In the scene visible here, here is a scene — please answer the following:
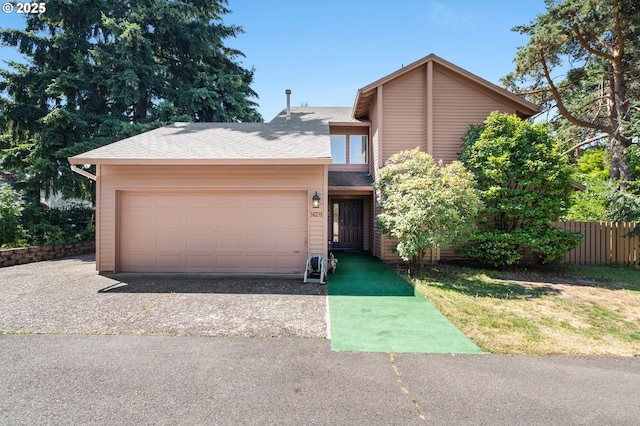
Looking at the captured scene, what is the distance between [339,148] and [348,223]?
3187 mm

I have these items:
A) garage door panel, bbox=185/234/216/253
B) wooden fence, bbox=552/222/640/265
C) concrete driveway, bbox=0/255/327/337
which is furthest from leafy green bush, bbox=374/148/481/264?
garage door panel, bbox=185/234/216/253

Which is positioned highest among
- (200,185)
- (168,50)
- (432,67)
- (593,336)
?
(168,50)

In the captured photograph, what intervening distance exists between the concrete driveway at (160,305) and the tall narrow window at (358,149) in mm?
6155

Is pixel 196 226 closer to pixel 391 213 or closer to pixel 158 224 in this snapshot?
pixel 158 224

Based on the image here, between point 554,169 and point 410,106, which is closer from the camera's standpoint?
point 554,169

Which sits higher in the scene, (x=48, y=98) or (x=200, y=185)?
(x=48, y=98)

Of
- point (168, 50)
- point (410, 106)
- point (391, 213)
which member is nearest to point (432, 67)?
point (410, 106)

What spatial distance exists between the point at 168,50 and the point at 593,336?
20.2 m

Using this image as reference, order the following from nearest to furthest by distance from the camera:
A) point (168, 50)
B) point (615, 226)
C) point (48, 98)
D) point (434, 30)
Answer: point (615, 226), point (434, 30), point (48, 98), point (168, 50)

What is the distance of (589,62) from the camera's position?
13008mm

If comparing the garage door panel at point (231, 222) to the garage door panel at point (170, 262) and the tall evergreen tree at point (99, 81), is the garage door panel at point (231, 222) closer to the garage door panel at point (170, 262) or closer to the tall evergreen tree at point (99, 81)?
the garage door panel at point (170, 262)

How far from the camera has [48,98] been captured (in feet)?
44.5

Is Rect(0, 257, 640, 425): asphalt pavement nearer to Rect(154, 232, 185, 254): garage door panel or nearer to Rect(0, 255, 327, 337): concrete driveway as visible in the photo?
Rect(0, 255, 327, 337): concrete driveway

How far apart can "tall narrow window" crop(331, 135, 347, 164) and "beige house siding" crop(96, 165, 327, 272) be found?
13.8 ft
